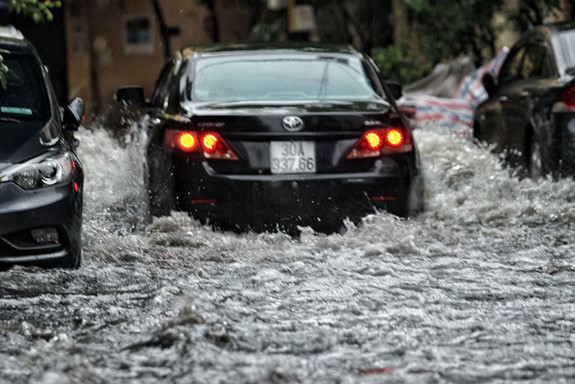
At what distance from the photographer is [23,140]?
8766mm

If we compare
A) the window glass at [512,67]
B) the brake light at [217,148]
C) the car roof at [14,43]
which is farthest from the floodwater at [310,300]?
the window glass at [512,67]

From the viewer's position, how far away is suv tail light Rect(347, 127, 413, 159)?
33.7ft

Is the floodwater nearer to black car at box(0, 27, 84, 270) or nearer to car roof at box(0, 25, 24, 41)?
black car at box(0, 27, 84, 270)

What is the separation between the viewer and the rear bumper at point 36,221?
838 centimetres

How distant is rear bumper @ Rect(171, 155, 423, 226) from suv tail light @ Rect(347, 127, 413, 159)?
12 centimetres

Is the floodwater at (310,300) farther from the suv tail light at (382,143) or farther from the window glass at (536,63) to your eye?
the window glass at (536,63)

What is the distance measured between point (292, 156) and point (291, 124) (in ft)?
0.68

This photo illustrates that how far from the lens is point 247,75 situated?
35.9 ft

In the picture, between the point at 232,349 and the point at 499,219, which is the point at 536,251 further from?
the point at 232,349

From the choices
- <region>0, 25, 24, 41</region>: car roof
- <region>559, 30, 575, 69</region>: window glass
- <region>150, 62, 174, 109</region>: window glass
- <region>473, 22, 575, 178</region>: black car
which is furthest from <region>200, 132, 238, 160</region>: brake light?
<region>559, 30, 575, 69</region>: window glass

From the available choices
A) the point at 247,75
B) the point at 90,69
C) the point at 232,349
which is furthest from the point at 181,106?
the point at 90,69

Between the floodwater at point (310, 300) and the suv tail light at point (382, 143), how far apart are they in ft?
1.45

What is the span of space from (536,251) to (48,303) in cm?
343

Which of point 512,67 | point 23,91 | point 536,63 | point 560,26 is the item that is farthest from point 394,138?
point 512,67
